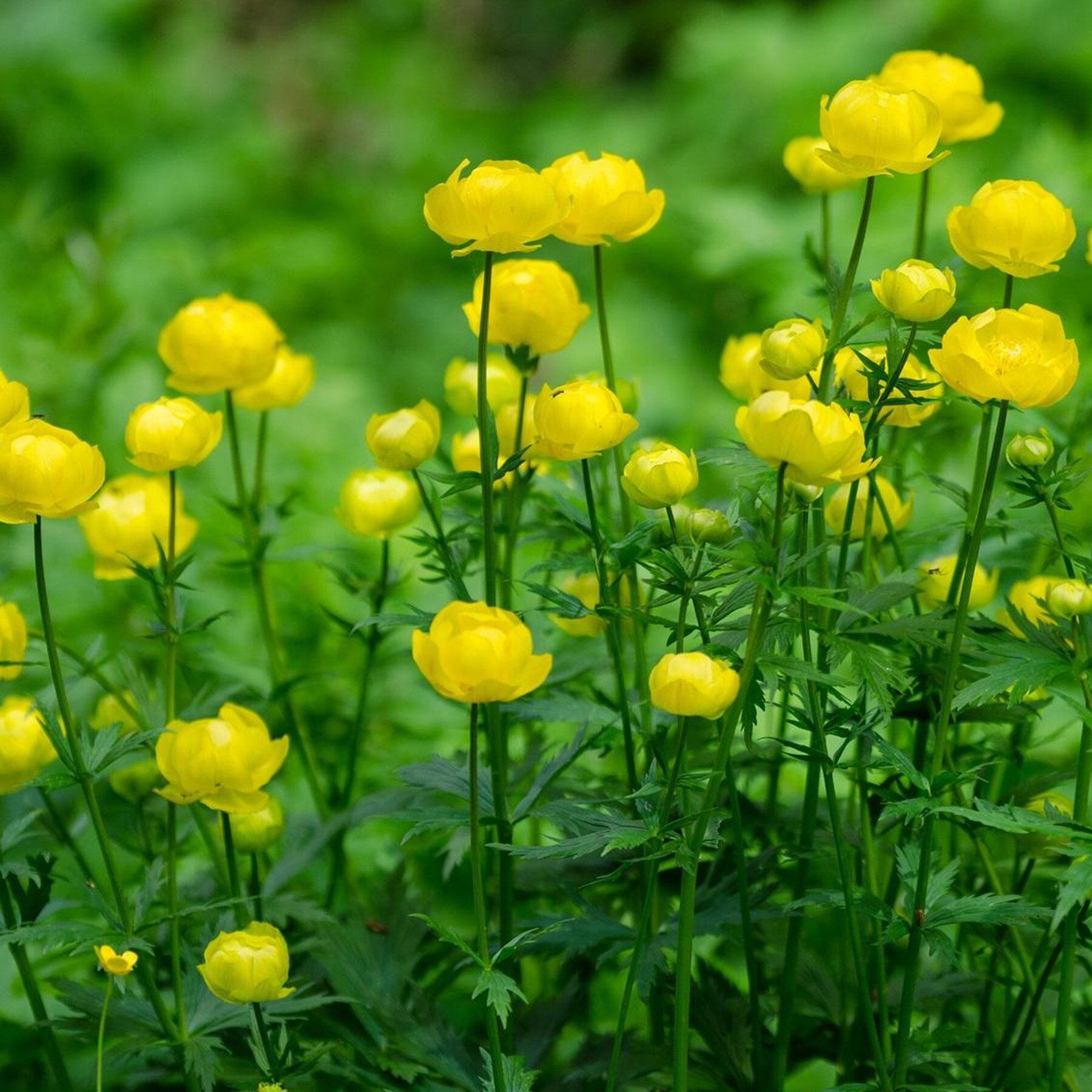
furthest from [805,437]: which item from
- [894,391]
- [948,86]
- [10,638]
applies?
[10,638]

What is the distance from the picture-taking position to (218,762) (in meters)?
0.74

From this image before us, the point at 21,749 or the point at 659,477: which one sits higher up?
the point at 659,477

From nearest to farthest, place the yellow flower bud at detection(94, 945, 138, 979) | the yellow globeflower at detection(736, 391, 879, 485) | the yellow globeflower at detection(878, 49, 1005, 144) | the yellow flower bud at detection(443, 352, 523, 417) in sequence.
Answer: the yellow globeflower at detection(736, 391, 879, 485)
the yellow flower bud at detection(94, 945, 138, 979)
the yellow globeflower at detection(878, 49, 1005, 144)
the yellow flower bud at detection(443, 352, 523, 417)

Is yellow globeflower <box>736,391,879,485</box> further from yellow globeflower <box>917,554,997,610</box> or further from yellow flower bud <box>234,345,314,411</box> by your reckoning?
yellow flower bud <box>234,345,314,411</box>

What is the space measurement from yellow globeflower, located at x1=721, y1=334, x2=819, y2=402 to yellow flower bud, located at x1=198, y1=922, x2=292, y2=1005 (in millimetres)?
395

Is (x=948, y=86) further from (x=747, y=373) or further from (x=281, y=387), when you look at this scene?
(x=281, y=387)

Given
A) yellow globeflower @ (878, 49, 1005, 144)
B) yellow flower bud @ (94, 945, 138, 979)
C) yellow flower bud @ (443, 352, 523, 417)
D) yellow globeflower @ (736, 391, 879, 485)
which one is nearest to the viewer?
yellow globeflower @ (736, 391, 879, 485)

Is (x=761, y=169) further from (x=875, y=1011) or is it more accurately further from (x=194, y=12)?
(x=875, y=1011)

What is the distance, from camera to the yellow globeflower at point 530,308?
0.79 meters

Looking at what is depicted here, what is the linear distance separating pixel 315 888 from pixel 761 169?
79.1 inches

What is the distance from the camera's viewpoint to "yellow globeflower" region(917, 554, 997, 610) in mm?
848

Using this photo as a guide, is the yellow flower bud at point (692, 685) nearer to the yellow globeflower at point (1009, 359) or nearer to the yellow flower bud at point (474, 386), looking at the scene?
the yellow globeflower at point (1009, 359)

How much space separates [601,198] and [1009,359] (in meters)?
0.22

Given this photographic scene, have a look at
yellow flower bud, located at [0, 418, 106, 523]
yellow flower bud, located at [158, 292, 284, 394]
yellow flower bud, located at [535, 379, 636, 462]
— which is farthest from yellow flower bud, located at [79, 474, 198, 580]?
yellow flower bud, located at [535, 379, 636, 462]
